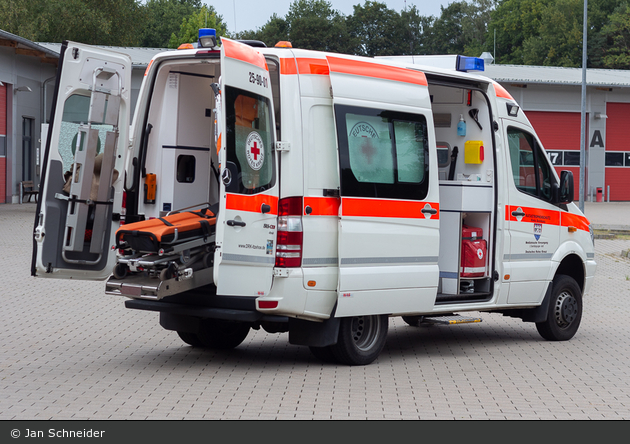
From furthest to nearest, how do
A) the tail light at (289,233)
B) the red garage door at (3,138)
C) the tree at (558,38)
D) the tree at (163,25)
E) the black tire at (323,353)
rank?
the tree at (163,25) < the tree at (558,38) < the red garage door at (3,138) < the black tire at (323,353) < the tail light at (289,233)

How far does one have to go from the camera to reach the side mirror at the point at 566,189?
9.50m

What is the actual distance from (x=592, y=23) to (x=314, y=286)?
75.8 metres

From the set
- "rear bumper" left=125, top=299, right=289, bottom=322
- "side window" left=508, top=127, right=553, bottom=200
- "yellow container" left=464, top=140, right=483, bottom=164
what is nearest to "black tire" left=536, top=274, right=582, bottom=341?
"side window" left=508, top=127, right=553, bottom=200

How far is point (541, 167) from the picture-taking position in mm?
9586

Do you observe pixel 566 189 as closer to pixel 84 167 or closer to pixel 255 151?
pixel 255 151

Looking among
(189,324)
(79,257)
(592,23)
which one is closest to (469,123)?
(189,324)

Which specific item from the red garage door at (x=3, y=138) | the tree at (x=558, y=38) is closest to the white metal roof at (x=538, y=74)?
the red garage door at (x=3, y=138)

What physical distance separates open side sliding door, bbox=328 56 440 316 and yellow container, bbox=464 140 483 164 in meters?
1.01

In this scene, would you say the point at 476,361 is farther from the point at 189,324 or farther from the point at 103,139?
the point at 103,139

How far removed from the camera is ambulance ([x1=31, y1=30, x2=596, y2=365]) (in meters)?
7.01

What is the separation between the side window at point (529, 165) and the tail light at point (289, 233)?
121 inches

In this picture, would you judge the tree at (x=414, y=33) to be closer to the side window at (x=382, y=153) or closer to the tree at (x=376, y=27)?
the tree at (x=376, y=27)

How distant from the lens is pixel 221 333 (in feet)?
28.2
